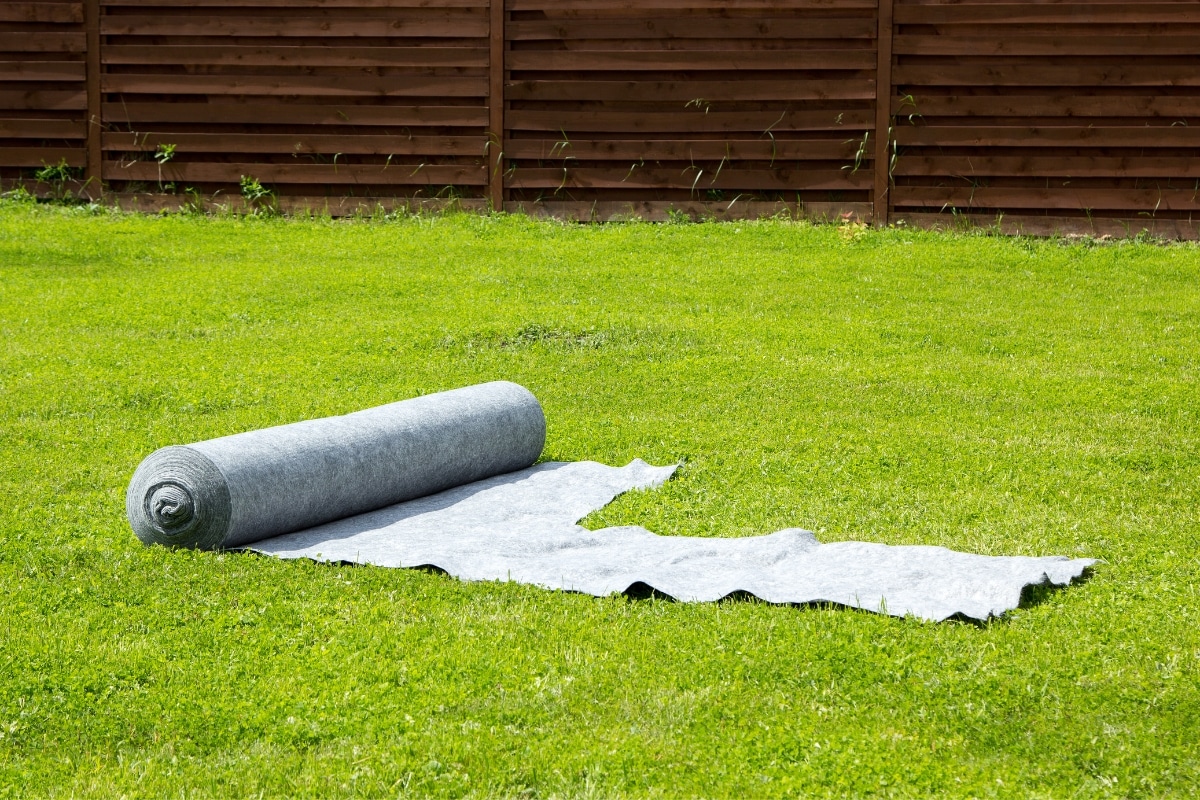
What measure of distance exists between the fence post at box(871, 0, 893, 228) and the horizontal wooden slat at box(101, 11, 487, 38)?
356 cm

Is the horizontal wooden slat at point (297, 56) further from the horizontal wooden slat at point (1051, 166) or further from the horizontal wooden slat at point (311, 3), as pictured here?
the horizontal wooden slat at point (1051, 166)

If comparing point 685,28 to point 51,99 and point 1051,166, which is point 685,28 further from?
point 51,99

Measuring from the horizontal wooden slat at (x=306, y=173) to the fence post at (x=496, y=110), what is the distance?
0.12m

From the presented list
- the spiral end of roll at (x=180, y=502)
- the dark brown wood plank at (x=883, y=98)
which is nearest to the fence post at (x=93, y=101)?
Answer: the dark brown wood plank at (x=883, y=98)

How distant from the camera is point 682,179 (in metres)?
11.9

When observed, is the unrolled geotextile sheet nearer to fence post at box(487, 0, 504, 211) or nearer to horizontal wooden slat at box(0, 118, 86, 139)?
fence post at box(487, 0, 504, 211)

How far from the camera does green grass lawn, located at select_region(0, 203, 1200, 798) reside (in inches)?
128

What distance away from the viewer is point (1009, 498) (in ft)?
18.4

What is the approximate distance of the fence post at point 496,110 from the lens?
1172 cm

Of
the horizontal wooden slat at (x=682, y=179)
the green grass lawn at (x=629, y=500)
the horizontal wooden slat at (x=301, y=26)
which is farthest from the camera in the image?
the horizontal wooden slat at (x=301, y=26)

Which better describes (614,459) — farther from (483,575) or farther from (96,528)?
(96,528)

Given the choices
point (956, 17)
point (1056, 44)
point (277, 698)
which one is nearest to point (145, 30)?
point (956, 17)

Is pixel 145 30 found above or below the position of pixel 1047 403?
above

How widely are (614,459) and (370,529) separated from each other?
1589 mm
